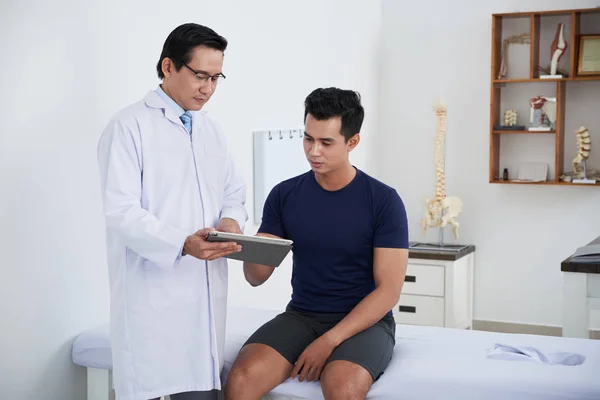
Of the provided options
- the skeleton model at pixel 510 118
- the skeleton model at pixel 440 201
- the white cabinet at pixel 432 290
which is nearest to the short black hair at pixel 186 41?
the white cabinet at pixel 432 290

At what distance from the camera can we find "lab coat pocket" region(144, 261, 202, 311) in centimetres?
182

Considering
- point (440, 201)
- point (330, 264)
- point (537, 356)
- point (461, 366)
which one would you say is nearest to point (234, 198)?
point (330, 264)

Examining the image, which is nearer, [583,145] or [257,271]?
[257,271]

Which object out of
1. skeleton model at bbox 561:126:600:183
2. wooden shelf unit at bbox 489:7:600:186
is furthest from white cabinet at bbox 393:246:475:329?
skeleton model at bbox 561:126:600:183

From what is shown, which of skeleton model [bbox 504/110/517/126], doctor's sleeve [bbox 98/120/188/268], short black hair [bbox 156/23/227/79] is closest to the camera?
doctor's sleeve [bbox 98/120/188/268]

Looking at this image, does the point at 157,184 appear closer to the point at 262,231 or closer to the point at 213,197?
the point at 213,197

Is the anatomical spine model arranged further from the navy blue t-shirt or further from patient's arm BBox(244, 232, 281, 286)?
patient's arm BBox(244, 232, 281, 286)

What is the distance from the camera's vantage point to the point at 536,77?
432 centimetres

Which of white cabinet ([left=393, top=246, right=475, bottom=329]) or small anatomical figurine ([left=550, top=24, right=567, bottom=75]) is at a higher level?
small anatomical figurine ([left=550, top=24, right=567, bottom=75])

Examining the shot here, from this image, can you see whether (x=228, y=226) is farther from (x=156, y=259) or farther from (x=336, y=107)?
(x=336, y=107)

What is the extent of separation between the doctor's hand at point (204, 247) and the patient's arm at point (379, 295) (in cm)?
38

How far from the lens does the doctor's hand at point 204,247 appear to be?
5.72 feet

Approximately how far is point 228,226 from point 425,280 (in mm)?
2497

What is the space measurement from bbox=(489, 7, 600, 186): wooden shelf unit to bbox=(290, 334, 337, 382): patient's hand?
106 inches
